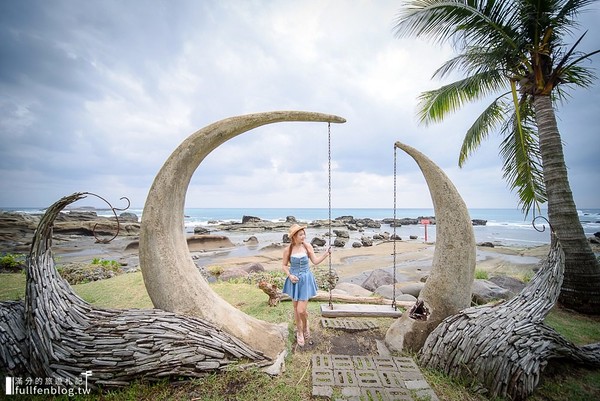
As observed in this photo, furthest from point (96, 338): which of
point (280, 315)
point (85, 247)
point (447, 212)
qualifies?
point (85, 247)

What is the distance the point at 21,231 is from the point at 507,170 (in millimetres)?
24202

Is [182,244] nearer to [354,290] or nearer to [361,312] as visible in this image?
[361,312]

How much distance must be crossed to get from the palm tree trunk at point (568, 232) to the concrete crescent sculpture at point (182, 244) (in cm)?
524

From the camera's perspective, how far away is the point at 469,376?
288 cm

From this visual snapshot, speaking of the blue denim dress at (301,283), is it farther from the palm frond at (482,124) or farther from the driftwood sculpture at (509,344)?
the palm frond at (482,124)

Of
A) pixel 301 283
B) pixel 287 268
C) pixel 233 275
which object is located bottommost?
pixel 233 275

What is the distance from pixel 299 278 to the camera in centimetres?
366

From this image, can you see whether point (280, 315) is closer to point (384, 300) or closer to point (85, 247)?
point (384, 300)

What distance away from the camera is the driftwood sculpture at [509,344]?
2773 mm

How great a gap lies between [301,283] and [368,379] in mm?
1355

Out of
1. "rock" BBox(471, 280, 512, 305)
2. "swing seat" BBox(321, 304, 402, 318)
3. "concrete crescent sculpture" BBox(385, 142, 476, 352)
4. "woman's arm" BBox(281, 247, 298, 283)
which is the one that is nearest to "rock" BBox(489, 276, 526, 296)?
Answer: "rock" BBox(471, 280, 512, 305)

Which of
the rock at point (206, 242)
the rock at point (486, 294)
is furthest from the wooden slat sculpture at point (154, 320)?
the rock at point (206, 242)

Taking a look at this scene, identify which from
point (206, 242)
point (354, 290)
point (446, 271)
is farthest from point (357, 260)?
point (206, 242)

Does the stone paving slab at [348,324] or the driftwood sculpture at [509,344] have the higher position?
the driftwood sculpture at [509,344]
